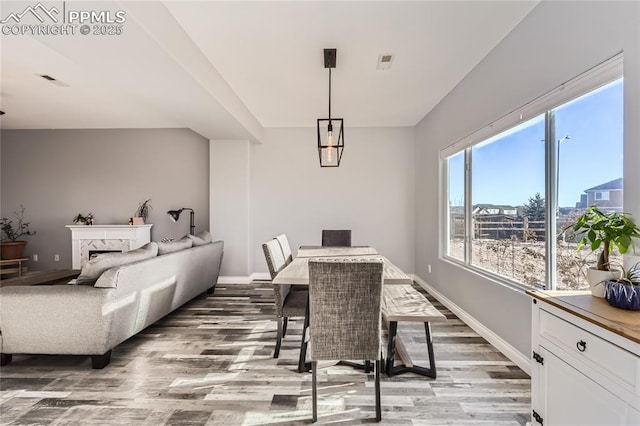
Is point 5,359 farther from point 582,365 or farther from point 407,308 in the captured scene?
point 582,365

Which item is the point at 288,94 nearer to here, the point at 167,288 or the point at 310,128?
the point at 310,128

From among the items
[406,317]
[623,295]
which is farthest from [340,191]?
[623,295]

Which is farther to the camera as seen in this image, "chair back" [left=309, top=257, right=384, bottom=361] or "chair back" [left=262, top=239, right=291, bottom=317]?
"chair back" [left=262, top=239, right=291, bottom=317]

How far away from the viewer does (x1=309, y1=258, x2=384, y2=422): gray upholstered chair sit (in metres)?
1.70

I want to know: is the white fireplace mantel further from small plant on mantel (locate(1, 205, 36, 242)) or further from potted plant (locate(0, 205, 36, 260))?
small plant on mantel (locate(1, 205, 36, 242))

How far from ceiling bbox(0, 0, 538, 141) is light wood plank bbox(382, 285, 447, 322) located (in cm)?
218

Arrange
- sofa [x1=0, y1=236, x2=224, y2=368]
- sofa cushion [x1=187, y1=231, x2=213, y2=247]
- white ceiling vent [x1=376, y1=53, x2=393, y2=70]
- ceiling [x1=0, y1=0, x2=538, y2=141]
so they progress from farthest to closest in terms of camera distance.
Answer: sofa cushion [x1=187, y1=231, x2=213, y2=247] → white ceiling vent [x1=376, y1=53, x2=393, y2=70] → sofa [x1=0, y1=236, x2=224, y2=368] → ceiling [x1=0, y1=0, x2=538, y2=141]

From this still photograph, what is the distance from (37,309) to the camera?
2.24 m

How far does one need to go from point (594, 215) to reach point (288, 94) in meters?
3.29

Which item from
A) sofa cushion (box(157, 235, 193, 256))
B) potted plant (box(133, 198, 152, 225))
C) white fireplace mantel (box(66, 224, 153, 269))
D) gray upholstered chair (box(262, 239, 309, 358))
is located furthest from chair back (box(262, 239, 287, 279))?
potted plant (box(133, 198, 152, 225))

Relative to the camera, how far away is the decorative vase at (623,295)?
1214mm

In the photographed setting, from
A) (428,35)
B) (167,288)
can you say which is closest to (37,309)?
(167,288)

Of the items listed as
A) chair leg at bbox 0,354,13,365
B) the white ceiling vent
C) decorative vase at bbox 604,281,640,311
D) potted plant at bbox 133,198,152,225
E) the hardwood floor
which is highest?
Answer: the white ceiling vent

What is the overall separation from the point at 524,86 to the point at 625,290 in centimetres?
170
